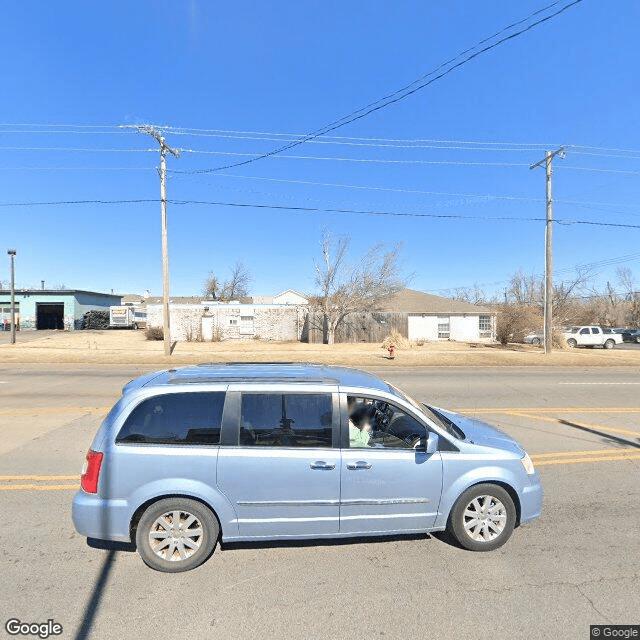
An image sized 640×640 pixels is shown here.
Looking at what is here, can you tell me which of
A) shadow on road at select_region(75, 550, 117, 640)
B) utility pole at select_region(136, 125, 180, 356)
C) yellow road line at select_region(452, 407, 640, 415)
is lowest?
yellow road line at select_region(452, 407, 640, 415)

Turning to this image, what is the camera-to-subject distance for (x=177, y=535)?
2877mm

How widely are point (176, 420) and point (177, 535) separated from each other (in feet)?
2.83

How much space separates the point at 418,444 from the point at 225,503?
159 centimetres

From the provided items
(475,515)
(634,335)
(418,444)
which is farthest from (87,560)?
(634,335)

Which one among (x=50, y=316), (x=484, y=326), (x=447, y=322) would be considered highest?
(x=50, y=316)

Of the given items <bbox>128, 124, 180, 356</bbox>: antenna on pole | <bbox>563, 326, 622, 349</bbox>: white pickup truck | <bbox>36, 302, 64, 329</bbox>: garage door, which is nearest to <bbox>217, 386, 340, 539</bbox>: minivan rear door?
<bbox>128, 124, 180, 356</bbox>: antenna on pole

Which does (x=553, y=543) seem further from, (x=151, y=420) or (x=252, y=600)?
(x=151, y=420)

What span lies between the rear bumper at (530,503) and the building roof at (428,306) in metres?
28.9

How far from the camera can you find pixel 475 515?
3141mm

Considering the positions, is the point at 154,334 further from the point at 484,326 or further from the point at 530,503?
the point at 530,503

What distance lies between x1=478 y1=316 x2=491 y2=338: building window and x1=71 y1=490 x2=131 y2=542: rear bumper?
1404 inches

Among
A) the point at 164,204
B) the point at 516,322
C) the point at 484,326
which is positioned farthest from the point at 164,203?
the point at 484,326

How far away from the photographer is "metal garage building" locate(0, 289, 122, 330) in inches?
1651

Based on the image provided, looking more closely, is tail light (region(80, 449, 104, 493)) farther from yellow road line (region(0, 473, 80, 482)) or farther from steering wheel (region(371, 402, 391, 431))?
steering wheel (region(371, 402, 391, 431))
